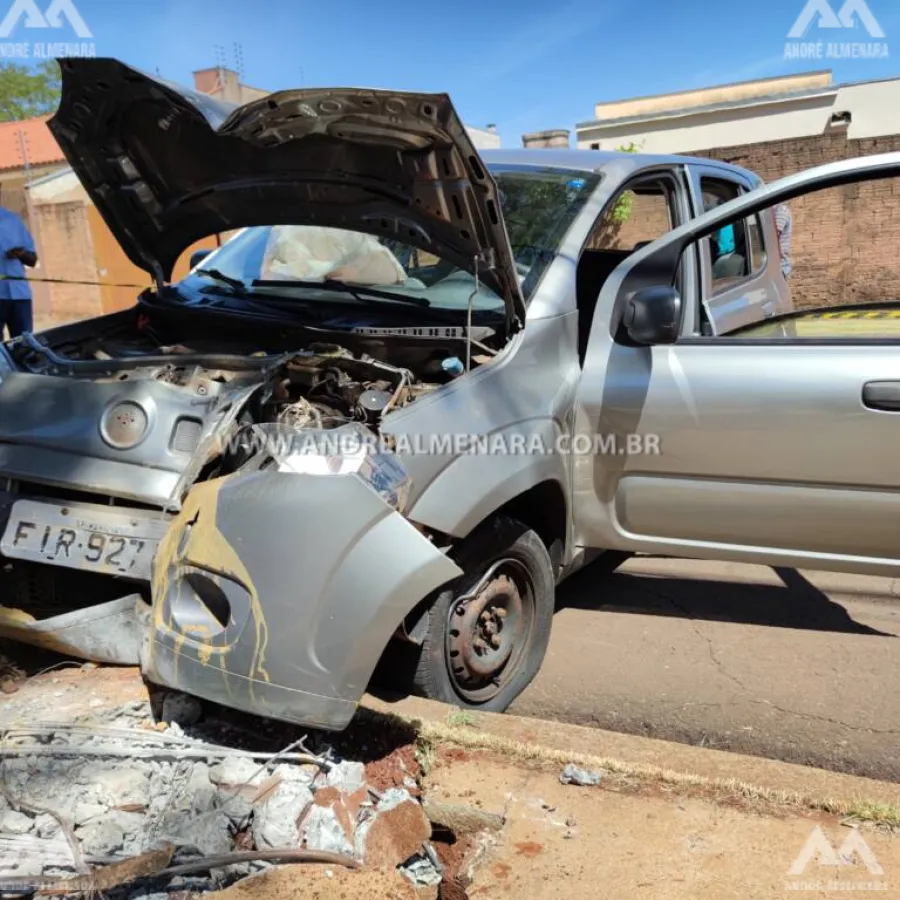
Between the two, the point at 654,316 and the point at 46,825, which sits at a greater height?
the point at 654,316

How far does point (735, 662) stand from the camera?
345cm

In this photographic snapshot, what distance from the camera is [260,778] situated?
2.24m

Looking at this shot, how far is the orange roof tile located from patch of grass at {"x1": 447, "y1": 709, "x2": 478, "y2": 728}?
2871 cm

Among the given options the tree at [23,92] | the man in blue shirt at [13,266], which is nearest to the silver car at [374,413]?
the man in blue shirt at [13,266]

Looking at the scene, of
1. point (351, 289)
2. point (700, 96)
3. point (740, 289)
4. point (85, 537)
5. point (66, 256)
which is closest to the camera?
point (85, 537)

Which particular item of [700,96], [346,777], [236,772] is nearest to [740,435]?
[346,777]

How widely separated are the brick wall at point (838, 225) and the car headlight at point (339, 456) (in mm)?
10485

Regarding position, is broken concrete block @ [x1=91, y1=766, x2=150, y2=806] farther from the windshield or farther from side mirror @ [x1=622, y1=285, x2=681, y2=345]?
side mirror @ [x1=622, y1=285, x2=681, y2=345]

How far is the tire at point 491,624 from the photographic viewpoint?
8.51 feet

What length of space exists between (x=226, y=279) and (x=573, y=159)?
166 centimetres

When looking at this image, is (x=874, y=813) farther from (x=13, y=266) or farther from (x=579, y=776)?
(x=13, y=266)

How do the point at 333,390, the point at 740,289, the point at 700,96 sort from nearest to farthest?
the point at 333,390 < the point at 740,289 < the point at 700,96

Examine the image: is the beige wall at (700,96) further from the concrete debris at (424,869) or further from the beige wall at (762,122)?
the concrete debris at (424,869)

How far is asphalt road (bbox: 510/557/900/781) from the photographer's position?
9.68ft
